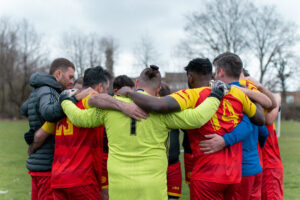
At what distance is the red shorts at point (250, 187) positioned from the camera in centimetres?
336

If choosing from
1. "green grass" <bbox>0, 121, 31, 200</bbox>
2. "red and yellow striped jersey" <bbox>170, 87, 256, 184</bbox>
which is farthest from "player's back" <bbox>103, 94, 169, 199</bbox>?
"green grass" <bbox>0, 121, 31, 200</bbox>

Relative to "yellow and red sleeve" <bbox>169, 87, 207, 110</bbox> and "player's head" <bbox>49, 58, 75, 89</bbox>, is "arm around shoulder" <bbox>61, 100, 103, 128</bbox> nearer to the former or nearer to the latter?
"yellow and red sleeve" <bbox>169, 87, 207, 110</bbox>

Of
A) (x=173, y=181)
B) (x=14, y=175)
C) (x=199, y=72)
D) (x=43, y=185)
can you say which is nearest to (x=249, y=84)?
(x=199, y=72)

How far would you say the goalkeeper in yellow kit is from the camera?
2.82 m

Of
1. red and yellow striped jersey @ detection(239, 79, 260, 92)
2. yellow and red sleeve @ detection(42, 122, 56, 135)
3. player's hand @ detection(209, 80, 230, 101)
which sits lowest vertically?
yellow and red sleeve @ detection(42, 122, 56, 135)

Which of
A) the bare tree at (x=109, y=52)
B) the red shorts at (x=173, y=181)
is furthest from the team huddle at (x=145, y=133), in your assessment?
the bare tree at (x=109, y=52)

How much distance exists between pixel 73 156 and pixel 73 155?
11 millimetres

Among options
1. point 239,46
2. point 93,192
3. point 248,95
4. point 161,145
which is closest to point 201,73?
point 248,95

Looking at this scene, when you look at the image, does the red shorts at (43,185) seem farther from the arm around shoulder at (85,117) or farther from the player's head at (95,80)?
the player's head at (95,80)

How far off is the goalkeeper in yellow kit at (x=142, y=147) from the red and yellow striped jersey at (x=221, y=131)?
7.4 inches

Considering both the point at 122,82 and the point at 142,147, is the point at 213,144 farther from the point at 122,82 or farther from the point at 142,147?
the point at 122,82

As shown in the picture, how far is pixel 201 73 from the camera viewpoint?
140 inches

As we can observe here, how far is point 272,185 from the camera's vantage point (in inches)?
165

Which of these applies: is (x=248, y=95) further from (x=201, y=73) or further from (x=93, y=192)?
(x=93, y=192)
